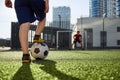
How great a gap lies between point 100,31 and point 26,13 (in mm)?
64919

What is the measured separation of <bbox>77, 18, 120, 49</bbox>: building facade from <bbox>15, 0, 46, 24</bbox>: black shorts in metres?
61.9

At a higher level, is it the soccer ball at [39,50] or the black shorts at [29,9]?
the black shorts at [29,9]

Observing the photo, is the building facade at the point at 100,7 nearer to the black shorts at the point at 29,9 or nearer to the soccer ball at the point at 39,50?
the soccer ball at the point at 39,50

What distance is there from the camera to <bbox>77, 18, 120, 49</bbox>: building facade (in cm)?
6900

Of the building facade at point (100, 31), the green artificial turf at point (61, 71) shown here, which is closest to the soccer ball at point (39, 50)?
the green artificial turf at point (61, 71)

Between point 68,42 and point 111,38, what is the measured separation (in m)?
25.0

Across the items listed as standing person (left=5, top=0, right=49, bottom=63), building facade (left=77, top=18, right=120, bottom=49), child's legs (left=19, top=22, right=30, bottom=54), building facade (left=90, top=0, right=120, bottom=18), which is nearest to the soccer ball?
standing person (left=5, top=0, right=49, bottom=63)

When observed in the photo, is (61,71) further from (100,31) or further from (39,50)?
(100,31)

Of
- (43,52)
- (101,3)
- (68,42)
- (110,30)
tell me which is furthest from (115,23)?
(101,3)

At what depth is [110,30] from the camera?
71438 mm

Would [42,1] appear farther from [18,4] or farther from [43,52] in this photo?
[43,52]

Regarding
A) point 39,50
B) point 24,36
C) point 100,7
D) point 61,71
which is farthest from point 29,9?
point 100,7

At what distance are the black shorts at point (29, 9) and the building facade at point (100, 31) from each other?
203ft

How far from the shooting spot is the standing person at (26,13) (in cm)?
617
